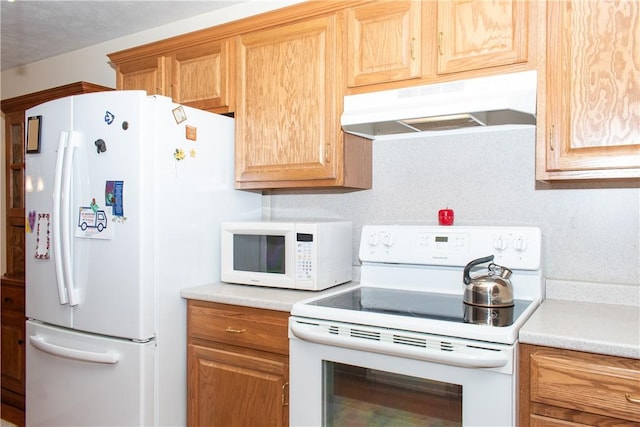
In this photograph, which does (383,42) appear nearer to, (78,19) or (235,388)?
(235,388)

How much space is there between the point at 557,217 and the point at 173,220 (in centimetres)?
159

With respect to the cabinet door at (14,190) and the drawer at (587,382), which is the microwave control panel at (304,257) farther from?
the cabinet door at (14,190)

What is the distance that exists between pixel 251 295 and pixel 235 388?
0.38 metres

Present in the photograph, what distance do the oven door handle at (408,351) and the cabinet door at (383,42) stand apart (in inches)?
41.4

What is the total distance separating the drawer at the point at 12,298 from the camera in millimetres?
2891

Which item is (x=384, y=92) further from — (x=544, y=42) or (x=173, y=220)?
(x=173, y=220)

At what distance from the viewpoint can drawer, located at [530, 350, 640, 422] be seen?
1.29 metres

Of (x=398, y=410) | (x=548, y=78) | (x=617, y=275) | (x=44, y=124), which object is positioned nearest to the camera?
(x=398, y=410)

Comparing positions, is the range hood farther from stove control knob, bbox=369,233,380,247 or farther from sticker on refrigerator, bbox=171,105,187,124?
sticker on refrigerator, bbox=171,105,187,124

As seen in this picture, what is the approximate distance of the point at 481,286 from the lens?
1.73 meters

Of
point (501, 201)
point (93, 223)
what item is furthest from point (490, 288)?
point (93, 223)

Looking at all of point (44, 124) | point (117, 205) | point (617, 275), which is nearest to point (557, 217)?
point (617, 275)

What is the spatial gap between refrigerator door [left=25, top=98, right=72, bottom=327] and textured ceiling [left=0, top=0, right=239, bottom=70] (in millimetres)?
796

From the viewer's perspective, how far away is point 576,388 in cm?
135
